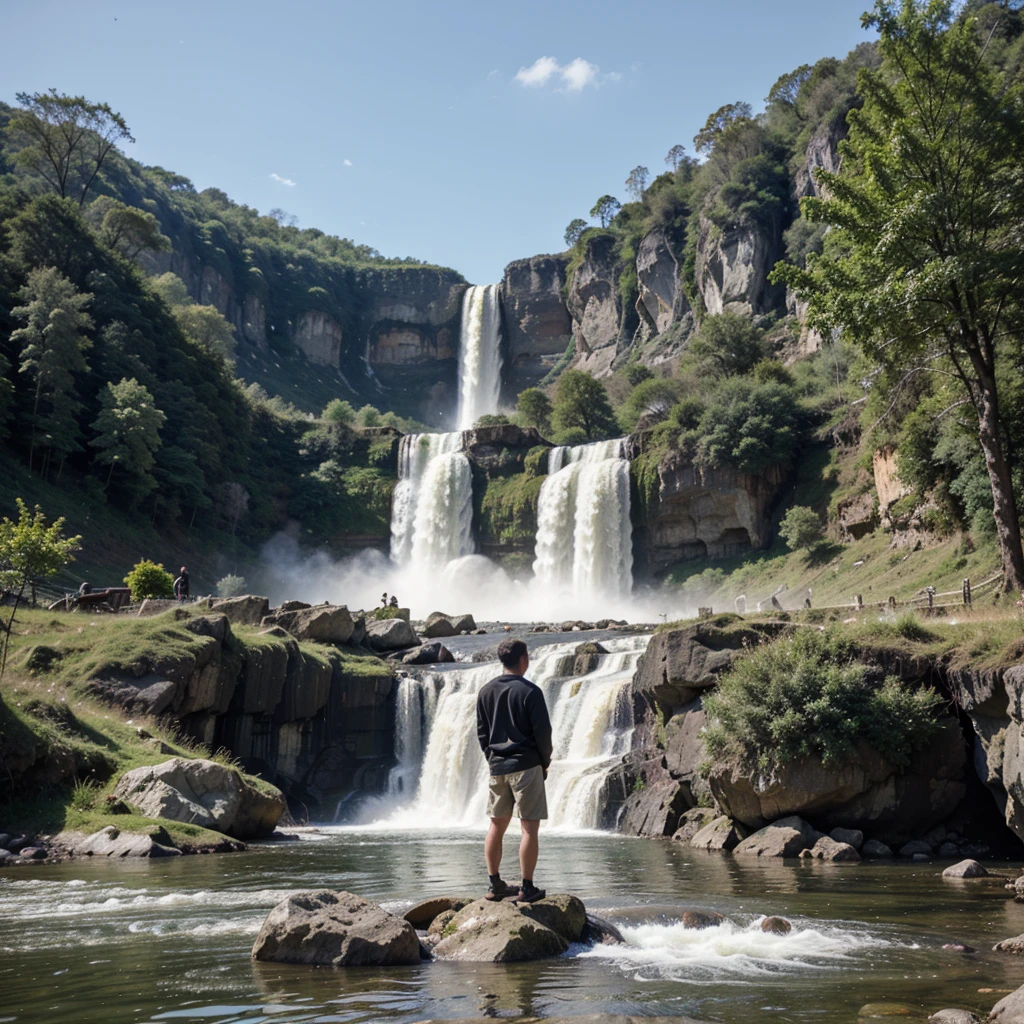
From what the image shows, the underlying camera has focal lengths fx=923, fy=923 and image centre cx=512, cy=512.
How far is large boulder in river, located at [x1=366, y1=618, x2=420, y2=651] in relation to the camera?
30797mm

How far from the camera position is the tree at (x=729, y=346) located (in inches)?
2306

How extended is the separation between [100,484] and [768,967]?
163 ft

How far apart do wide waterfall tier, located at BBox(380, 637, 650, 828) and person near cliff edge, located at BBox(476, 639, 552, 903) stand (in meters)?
12.5

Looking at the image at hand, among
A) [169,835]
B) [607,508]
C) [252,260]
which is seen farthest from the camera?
[252,260]

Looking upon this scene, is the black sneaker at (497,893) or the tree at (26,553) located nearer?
the black sneaker at (497,893)

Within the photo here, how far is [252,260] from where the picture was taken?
355 ft

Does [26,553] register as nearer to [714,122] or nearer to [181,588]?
[181,588]

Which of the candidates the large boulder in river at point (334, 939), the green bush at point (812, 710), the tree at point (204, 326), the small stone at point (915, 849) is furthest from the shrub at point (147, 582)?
the tree at point (204, 326)

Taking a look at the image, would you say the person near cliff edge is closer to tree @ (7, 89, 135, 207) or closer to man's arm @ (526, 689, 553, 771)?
man's arm @ (526, 689, 553, 771)

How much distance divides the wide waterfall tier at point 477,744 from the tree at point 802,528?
2044cm

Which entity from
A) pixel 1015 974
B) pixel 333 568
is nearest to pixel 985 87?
pixel 1015 974

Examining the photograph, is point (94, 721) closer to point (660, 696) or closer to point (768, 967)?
point (660, 696)

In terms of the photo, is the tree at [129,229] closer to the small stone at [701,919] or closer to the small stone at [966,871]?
the small stone at [966,871]

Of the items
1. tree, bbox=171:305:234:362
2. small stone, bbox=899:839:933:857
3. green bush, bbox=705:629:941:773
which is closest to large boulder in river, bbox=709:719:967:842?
green bush, bbox=705:629:941:773
